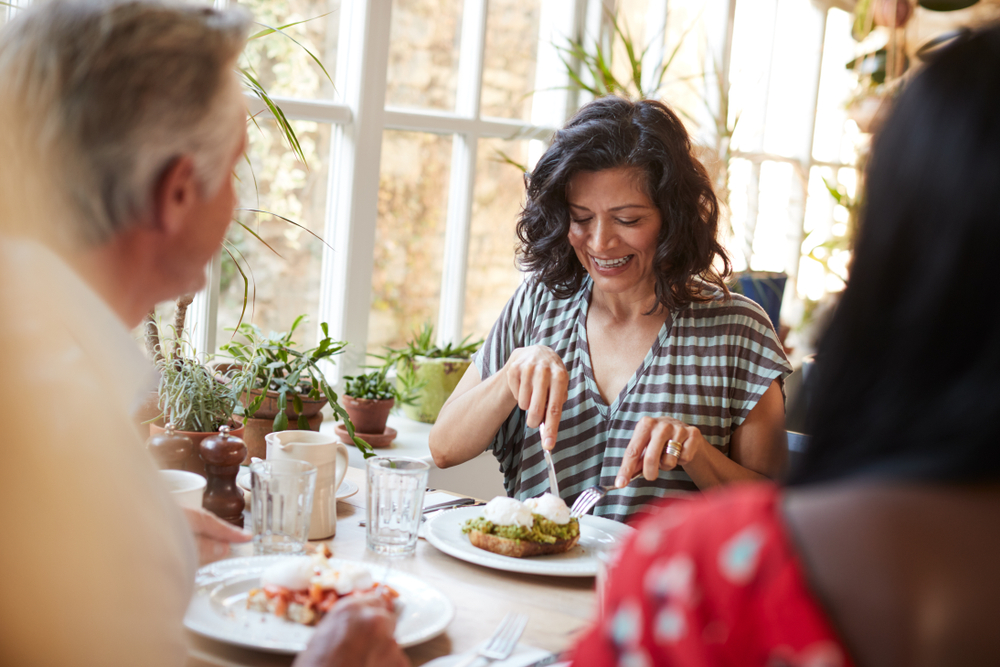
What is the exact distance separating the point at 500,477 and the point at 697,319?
138 centimetres

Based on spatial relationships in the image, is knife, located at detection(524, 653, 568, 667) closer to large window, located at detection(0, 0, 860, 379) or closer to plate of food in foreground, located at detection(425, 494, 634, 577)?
plate of food in foreground, located at detection(425, 494, 634, 577)

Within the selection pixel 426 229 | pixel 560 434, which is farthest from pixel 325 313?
pixel 560 434

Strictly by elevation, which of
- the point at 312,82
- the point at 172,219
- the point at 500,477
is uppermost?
the point at 312,82

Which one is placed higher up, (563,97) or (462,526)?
(563,97)

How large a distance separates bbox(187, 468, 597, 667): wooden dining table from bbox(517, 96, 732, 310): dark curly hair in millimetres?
800

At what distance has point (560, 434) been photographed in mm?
1915

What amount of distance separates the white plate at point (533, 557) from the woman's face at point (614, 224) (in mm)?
564

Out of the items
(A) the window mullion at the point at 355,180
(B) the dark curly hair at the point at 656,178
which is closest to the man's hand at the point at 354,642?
(B) the dark curly hair at the point at 656,178

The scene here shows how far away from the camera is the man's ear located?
908 millimetres

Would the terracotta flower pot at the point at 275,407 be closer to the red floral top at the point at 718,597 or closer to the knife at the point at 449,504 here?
the knife at the point at 449,504

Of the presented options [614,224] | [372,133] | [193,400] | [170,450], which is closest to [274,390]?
[193,400]

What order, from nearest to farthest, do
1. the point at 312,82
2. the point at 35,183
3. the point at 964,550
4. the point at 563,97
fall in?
the point at 964,550
the point at 35,183
the point at 312,82
the point at 563,97

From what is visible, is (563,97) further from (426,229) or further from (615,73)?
(426,229)

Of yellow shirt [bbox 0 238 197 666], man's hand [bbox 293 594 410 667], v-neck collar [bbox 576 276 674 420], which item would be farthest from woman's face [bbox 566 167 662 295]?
yellow shirt [bbox 0 238 197 666]
